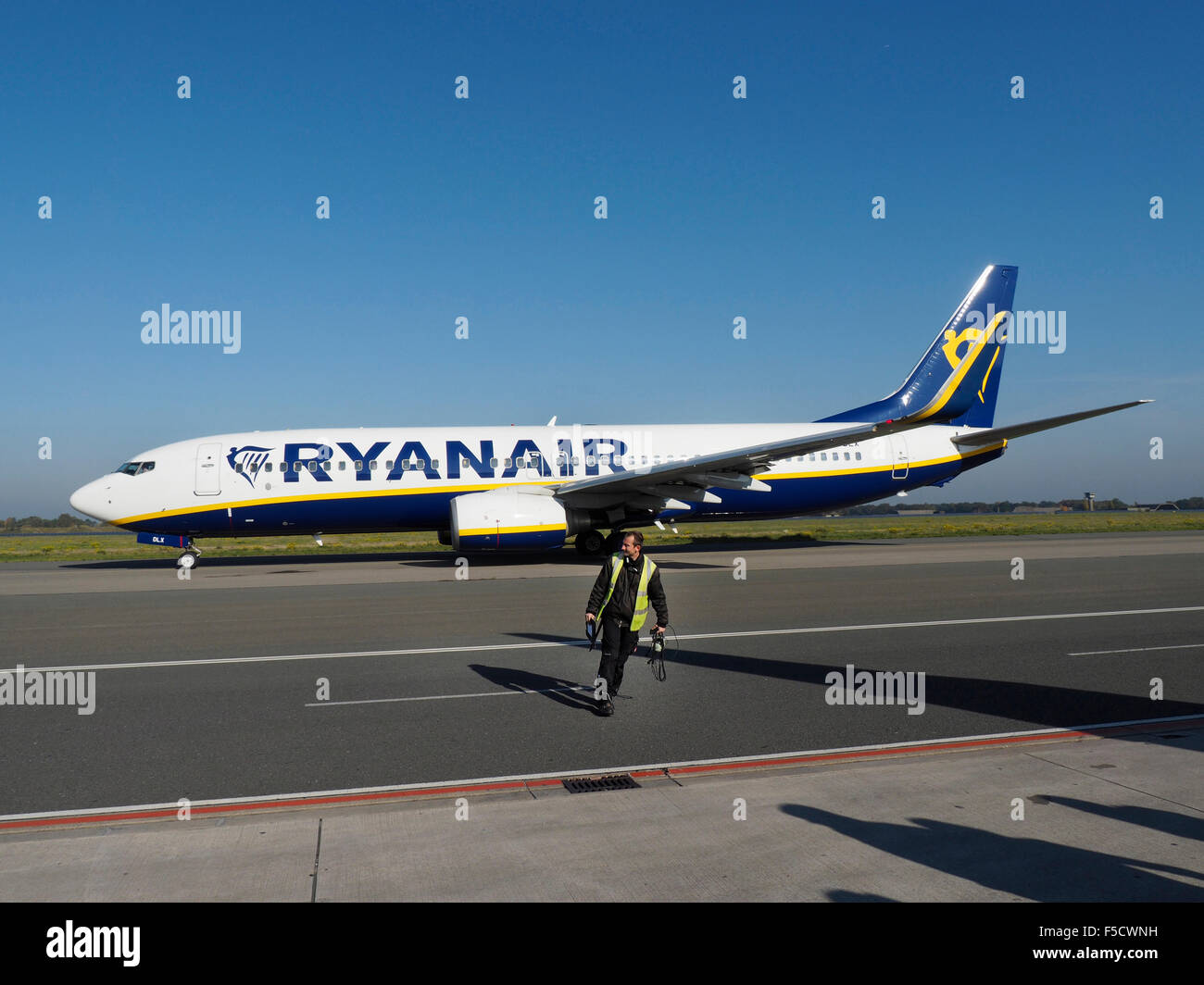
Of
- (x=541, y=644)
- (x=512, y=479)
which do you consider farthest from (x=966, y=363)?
(x=541, y=644)

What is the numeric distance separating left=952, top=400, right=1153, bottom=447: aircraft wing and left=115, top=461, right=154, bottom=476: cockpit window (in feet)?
82.9

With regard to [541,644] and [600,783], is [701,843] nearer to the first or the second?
[600,783]

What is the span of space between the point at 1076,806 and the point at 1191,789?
0.97m

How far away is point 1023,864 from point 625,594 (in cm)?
A: 450

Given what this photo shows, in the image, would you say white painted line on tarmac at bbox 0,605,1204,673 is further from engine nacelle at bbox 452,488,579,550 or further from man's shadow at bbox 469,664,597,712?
engine nacelle at bbox 452,488,579,550

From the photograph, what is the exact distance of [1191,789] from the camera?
5.95m

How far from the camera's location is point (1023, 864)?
15.6 ft

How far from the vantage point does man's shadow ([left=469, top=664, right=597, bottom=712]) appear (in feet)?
29.9

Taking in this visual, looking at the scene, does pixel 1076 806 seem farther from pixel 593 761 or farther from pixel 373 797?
pixel 373 797

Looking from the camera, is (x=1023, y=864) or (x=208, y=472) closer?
(x=1023, y=864)

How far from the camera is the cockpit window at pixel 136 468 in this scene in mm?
25266

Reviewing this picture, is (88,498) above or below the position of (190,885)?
above
